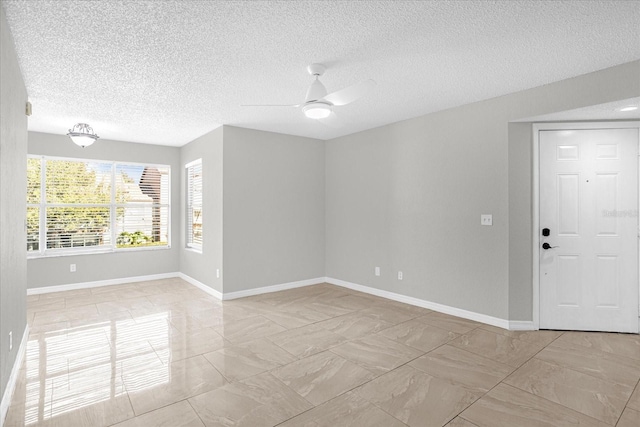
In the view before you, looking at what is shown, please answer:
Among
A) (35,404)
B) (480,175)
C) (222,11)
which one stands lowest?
(35,404)

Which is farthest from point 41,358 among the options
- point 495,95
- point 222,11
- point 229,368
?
point 495,95

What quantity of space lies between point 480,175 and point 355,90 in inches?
83.3

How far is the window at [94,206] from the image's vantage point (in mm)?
5414

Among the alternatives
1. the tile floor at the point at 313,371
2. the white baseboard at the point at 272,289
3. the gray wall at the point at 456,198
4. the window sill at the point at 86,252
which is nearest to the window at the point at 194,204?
the window sill at the point at 86,252

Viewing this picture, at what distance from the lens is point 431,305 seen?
447cm

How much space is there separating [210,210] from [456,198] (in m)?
3.63

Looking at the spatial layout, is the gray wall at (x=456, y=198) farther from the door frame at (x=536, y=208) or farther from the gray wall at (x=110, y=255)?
the gray wall at (x=110, y=255)

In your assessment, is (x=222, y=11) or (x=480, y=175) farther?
(x=480, y=175)

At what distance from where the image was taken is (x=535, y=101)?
349cm

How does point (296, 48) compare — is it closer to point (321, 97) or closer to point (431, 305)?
point (321, 97)

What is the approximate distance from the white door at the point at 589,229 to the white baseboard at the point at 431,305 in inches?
19.5

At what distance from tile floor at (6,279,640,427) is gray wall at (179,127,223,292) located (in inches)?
39.9

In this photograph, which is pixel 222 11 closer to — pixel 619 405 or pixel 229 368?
pixel 229 368

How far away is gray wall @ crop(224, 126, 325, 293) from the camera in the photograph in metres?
5.07
